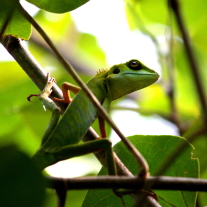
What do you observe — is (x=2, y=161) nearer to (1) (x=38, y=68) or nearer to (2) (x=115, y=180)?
(2) (x=115, y=180)

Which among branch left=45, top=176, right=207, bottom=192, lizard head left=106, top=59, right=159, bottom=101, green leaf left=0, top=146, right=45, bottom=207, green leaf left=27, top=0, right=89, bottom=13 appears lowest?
lizard head left=106, top=59, right=159, bottom=101

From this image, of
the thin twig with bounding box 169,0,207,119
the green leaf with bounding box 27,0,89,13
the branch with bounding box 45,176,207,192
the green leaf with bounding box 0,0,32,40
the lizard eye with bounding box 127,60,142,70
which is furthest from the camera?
the lizard eye with bounding box 127,60,142,70

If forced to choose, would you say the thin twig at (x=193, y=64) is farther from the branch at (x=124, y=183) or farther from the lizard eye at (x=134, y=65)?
the lizard eye at (x=134, y=65)

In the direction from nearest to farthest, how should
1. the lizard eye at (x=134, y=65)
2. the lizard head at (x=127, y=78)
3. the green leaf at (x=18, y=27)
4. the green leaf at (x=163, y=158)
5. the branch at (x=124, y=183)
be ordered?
1. the branch at (x=124, y=183)
2. the green leaf at (x=18, y=27)
3. the green leaf at (x=163, y=158)
4. the lizard head at (x=127, y=78)
5. the lizard eye at (x=134, y=65)

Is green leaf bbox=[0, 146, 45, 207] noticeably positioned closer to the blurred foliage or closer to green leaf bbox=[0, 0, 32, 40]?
the blurred foliage

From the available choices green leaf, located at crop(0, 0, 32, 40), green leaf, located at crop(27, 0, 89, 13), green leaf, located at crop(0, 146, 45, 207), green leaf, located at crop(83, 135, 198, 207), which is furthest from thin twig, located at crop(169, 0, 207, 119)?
green leaf, located at crop(83, 135, 198, 207)

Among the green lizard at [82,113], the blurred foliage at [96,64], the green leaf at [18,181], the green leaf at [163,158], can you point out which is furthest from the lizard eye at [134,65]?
the green leaf at [18,181]

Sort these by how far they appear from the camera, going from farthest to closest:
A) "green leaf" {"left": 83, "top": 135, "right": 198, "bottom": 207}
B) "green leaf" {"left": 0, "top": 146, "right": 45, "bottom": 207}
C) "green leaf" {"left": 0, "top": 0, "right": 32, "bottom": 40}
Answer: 1. "green leaf" {"left": 83, "top": 135, "right": 198, "bottom": 207}
2. "green leaf" {"left": 0, "top": 0, "right": 32, "bottom": 40}
3. "green leaf" {"left": 0, "top": 146, "right": 45, "bottom": 207}

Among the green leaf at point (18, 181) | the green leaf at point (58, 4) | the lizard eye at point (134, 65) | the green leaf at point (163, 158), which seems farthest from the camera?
the lizard eye at point (134, 65)
